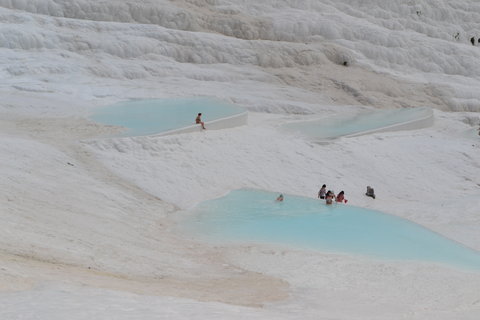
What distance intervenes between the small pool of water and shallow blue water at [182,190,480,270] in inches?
257

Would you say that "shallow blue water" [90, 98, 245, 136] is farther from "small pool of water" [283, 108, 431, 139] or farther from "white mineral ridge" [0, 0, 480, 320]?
"small pool of water" [283, 108, 431, 139]

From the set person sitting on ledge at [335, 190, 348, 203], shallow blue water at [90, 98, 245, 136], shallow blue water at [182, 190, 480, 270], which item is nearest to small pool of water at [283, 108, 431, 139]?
shallow blue water at [90, 98, 245, 136]

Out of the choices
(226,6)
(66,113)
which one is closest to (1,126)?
(66,113)

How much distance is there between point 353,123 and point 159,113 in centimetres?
696

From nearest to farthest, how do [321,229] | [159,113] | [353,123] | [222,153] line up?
[321,229]
[222,153]
[159,113]
[353,123]

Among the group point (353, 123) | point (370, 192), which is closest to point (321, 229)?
point (370, 192)

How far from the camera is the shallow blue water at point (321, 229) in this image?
48.1 feet

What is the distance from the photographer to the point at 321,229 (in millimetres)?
16016

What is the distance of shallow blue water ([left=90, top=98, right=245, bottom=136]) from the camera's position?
21.3 m

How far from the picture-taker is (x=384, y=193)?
21797 millimetres

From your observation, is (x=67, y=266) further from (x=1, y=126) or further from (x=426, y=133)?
(x=426, y=133)

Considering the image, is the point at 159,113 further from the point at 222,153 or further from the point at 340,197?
the point at 340,197

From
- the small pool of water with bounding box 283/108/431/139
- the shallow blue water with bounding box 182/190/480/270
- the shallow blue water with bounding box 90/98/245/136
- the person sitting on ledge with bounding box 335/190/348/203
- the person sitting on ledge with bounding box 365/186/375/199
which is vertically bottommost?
the shallow blue water with bounding box 182/190/480/270

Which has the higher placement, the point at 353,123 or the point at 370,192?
the point at 353,123
